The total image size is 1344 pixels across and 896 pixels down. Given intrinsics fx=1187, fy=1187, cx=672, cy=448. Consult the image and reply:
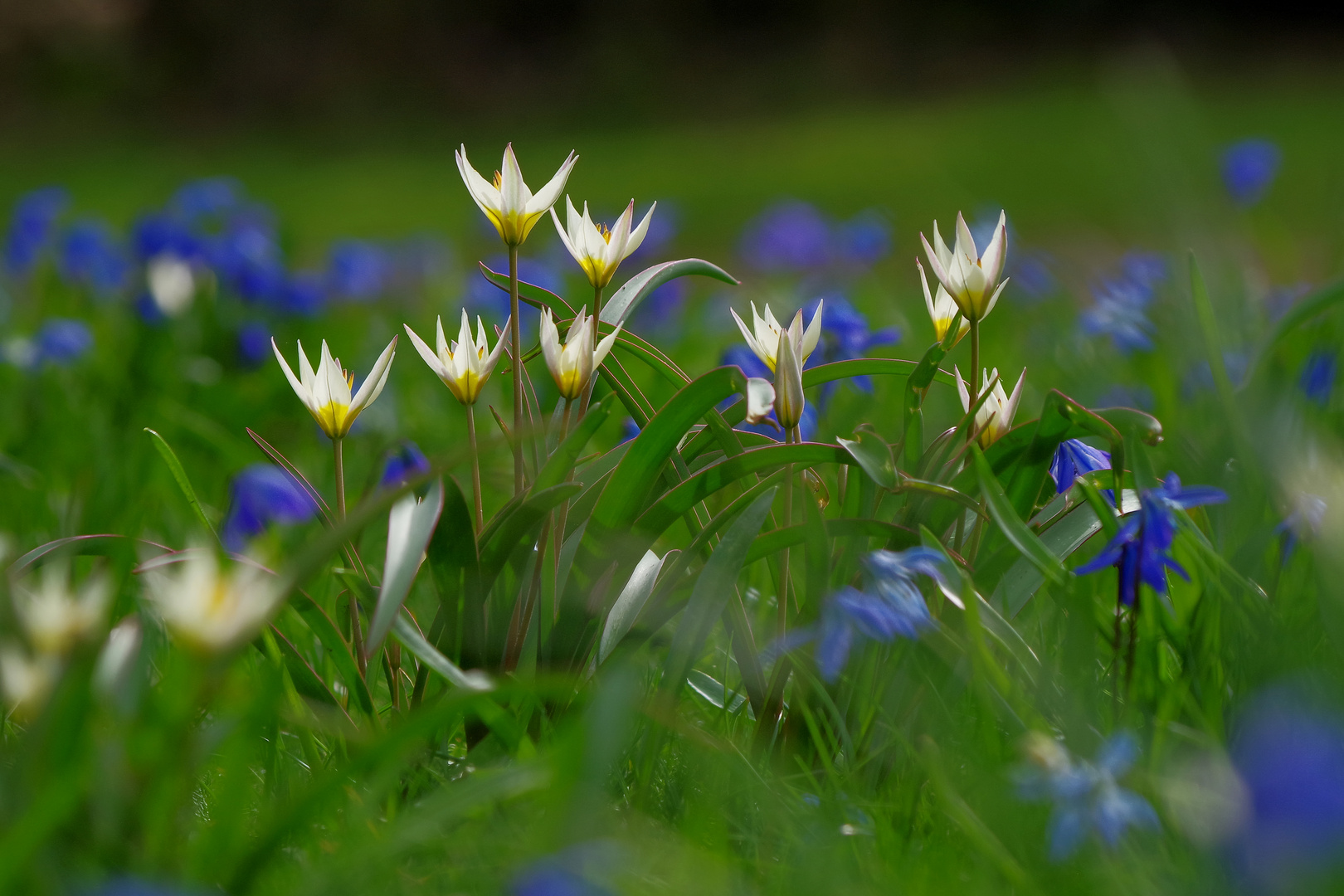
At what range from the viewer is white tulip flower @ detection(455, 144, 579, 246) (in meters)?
1.19

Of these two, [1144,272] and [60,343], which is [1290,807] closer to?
[1144,272]

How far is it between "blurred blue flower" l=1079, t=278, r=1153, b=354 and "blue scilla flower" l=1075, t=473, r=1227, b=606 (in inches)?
54.0

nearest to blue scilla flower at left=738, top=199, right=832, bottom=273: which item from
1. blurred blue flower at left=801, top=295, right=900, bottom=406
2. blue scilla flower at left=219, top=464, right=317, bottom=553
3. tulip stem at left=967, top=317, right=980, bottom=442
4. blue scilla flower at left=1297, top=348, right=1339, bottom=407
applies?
blurred blue flower at left=801, top=295, right=900, bottom=406

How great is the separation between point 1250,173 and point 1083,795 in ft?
9.54

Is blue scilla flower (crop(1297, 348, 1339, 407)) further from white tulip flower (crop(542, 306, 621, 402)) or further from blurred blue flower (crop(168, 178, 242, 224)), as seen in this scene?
blurred blue flower (crop(168, 178, 242, 224))

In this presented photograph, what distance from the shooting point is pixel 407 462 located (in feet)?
5.33

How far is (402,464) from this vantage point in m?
1.88

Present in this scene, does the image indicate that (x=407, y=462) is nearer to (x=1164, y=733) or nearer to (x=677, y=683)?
(x=677, y=683)

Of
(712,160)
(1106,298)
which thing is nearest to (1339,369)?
(1106,298)

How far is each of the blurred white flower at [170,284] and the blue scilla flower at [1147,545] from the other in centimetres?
256

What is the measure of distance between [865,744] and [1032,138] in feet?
33.9

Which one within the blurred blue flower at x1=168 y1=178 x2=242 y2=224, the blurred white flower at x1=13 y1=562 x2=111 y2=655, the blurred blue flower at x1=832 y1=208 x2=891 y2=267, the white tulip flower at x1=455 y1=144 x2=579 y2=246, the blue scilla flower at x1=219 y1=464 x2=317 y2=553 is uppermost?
the blurred blue flower at x1=832 y1=208 x2=891 y2=267

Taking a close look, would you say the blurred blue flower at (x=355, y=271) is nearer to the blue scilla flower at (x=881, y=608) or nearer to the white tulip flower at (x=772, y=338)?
the white tulip flower at (x=772, y=338)

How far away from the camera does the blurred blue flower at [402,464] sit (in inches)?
62.5
